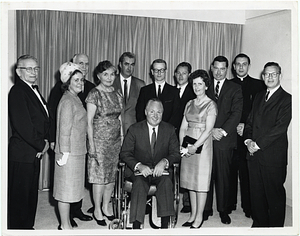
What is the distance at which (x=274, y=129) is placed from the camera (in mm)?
3219

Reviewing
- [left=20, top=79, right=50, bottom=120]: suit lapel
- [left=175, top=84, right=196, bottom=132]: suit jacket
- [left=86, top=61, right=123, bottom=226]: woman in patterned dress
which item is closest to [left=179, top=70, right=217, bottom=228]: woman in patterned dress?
[left=175, top=84, right=196, bottom=132]: suit jacket

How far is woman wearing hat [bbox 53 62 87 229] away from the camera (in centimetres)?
311

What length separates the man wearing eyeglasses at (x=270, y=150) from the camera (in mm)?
3215

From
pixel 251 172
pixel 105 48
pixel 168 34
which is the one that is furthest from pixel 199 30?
pixel 251 172

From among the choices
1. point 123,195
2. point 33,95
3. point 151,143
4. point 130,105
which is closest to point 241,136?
point 151,143

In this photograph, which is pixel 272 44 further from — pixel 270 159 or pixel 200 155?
pixel 200 155

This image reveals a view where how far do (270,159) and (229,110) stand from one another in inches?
29.9

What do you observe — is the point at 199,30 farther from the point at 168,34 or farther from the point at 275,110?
the point at 275,110

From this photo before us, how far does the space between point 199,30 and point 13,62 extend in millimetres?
2853

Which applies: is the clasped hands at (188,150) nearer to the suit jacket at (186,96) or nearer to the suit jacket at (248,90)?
the suit jacket at (186,96)

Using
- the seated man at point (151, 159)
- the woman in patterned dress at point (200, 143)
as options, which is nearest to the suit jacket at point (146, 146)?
the seated man at point (151, 159)

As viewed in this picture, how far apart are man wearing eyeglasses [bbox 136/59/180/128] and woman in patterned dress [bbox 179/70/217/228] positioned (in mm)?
483

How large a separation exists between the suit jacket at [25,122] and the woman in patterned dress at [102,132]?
19.9 inches

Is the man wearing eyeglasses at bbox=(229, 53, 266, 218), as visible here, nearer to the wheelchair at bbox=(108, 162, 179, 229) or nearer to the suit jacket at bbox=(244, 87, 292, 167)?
the suit jacket at bbox=(244, 87, 292, 167)
